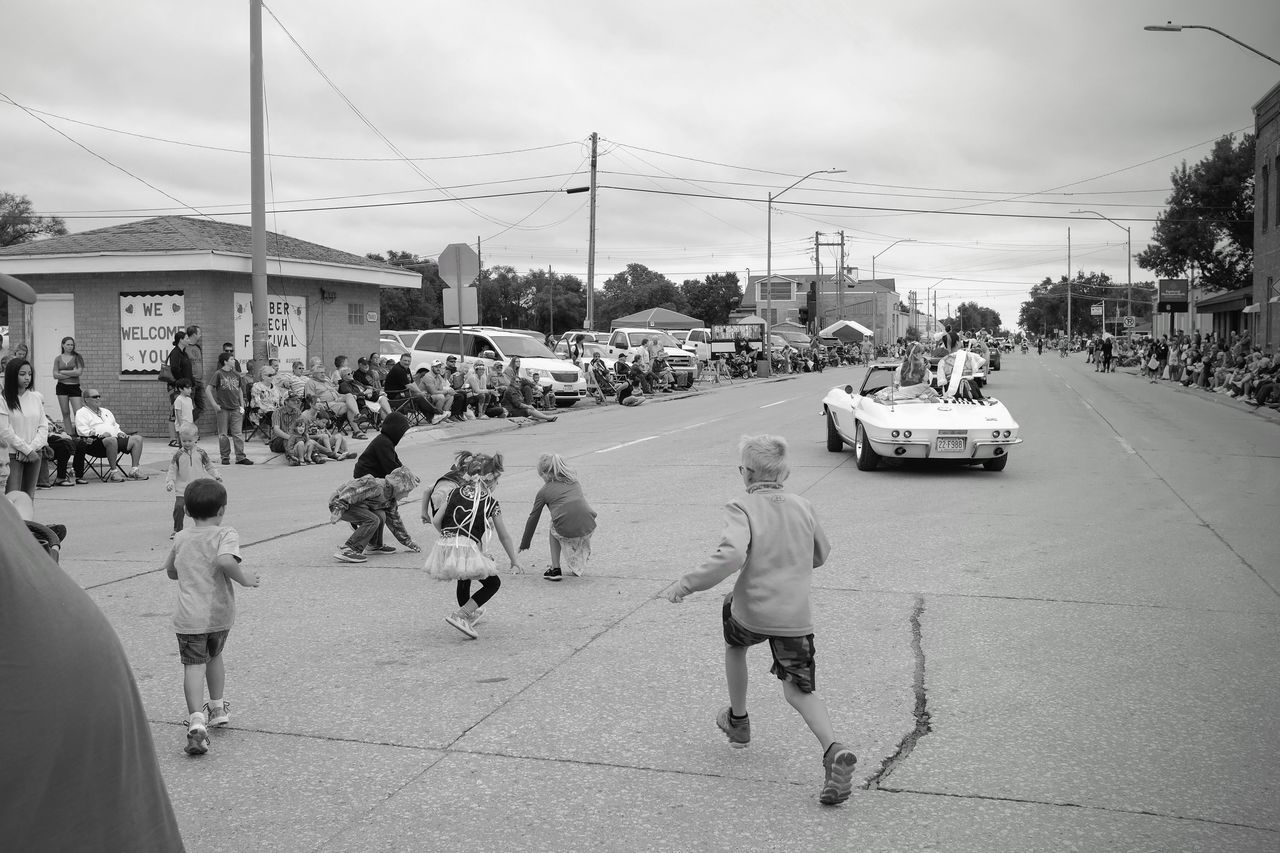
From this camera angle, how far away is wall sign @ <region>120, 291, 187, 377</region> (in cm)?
2123

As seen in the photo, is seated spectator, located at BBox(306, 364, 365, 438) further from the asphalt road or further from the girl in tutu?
the girl in tutu

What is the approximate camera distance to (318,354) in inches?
949

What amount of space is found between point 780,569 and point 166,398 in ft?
62.1

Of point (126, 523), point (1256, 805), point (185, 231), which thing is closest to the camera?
point (1256, 805)

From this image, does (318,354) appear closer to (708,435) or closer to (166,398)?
(166,398)

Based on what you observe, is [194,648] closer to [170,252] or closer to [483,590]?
[483,590]

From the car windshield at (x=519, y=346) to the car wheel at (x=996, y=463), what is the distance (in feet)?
52.9

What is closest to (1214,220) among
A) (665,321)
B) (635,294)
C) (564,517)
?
(665,321)

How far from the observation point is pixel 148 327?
70.0 ft

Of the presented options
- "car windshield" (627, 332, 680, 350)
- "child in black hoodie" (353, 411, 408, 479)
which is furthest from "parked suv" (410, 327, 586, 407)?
"child in black hoodie" (353, 411, 408, 479)

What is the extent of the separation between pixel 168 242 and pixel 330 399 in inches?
185

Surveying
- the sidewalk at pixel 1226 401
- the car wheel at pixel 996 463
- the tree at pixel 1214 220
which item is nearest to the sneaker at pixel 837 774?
the car wheel at pixel 996 463

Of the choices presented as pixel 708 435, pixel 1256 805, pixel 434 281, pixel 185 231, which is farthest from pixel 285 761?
pixel 434 281

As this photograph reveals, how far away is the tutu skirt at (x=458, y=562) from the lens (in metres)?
6.66
